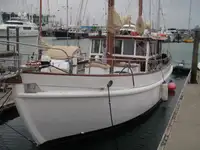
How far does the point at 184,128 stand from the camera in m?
9.16

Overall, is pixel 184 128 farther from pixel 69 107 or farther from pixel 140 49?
pixel 140 49

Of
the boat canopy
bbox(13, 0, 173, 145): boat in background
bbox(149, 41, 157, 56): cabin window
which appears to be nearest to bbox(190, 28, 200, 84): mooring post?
bbox(149, 41, 157, 56): cabin window

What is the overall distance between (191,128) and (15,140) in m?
5.74

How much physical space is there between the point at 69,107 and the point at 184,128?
3.36 metres

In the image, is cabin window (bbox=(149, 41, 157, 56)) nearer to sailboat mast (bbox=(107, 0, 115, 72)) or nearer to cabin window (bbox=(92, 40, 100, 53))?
cabin window (bbox=(92, 40, 100, 53))

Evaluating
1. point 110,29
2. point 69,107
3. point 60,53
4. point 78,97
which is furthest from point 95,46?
point 69,107

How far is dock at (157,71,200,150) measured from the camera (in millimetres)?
7871

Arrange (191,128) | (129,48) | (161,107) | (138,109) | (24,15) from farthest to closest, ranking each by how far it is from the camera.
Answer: (24,15) → (161,107) → (129,48) → (138,109) → (191,128)

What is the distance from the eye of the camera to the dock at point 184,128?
25.8 feet

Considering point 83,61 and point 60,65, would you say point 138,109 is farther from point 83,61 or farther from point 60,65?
point 60,65

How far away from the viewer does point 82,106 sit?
919cm

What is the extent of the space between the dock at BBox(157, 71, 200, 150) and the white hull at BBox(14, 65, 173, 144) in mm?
1796

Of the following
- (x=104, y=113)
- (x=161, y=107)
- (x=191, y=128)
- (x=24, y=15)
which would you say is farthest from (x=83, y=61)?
(x=24, y=15)

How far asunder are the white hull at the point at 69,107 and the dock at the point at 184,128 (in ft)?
5.89
